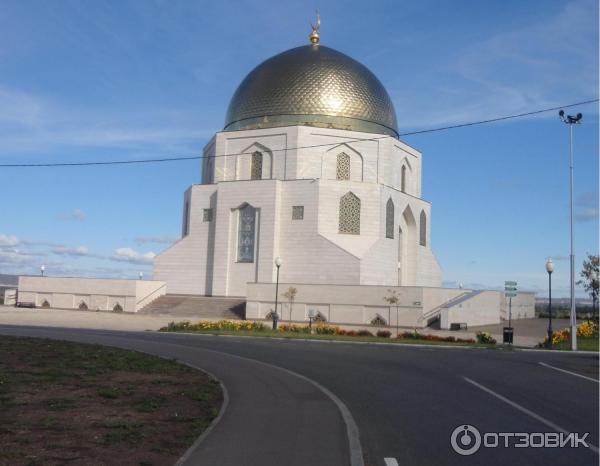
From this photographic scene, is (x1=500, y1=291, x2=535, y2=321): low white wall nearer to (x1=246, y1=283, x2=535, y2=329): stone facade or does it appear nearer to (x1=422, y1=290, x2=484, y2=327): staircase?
(x1=246, y1=283, x2=535, y2=329): stone facade

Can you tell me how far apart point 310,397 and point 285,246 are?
110ft

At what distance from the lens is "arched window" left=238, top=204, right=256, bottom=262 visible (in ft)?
146

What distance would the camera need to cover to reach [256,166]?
4700cm

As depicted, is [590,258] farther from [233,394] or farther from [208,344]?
[233,394]

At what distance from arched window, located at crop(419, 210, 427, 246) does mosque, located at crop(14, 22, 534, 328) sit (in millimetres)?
508

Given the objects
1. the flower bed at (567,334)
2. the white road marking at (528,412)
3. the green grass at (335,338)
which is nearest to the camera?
the white road marking at (528,412)

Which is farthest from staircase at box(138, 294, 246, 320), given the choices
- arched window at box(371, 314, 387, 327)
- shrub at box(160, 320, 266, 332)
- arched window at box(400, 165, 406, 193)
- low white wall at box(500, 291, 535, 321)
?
low white wall at box(500, 291, 535, 321)

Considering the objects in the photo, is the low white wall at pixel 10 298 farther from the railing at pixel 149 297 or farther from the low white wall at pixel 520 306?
the low white wall at pixel 520 306

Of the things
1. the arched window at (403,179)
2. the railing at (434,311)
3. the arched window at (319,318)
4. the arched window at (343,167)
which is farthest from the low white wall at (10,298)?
the arched window at (403,179)

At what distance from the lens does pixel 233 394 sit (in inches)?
417

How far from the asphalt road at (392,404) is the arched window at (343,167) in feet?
92.3

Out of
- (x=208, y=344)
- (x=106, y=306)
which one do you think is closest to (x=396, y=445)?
(x=208, y=344)

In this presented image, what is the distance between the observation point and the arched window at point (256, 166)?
154 feet

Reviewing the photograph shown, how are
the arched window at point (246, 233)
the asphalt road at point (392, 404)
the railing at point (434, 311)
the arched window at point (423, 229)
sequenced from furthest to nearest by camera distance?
1. the arched window at point (423, 229)
2. the arched window at point (246, 233)
3. the railing at point (434, 311)
4. the asphalt road at point (392, 404)
